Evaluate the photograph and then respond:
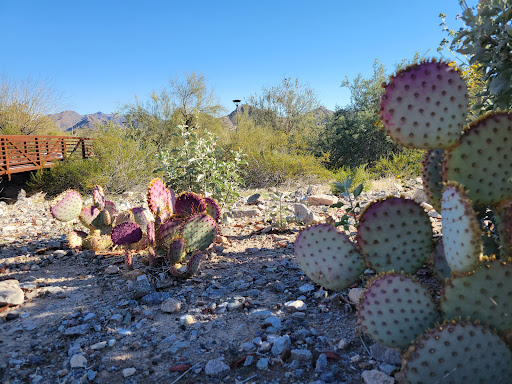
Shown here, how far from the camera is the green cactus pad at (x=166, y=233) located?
3.23m

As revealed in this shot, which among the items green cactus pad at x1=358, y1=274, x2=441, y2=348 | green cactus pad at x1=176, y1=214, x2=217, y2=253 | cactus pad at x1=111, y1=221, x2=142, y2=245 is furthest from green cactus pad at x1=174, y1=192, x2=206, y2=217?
green cactus pad at x1=358, y1=274, x2=441, y2=348

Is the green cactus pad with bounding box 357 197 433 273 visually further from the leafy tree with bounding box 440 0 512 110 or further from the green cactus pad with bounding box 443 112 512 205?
the leafy tree with bounding box 440 0 512 110

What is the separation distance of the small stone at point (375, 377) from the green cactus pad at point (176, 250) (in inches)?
72.1

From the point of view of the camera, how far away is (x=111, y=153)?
988 centimetres

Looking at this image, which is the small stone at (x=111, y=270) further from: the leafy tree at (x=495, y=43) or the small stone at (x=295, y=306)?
the leafy tree at (x=495, y=43)

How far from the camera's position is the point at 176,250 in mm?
3066

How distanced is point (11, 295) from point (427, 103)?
120 inches

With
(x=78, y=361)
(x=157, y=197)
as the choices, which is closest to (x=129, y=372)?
(x=78, y=361)

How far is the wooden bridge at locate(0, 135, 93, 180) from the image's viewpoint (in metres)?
10.8

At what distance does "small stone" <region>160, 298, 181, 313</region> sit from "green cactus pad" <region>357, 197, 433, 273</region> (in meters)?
1.32

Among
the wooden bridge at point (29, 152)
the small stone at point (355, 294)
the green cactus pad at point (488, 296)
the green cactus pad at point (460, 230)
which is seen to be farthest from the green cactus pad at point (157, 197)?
the wooden bridge at point (29, 152)

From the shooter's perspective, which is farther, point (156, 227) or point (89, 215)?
point (89, 215)

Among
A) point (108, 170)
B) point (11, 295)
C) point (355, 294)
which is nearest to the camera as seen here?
point (355, 294)

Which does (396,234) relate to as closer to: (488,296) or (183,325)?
(488,296)
